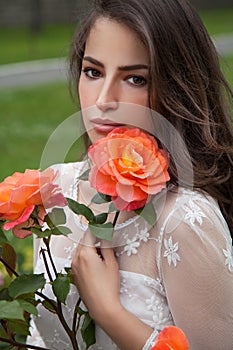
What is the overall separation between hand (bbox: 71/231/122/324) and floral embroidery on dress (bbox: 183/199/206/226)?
0.20 metres

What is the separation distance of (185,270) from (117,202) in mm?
330

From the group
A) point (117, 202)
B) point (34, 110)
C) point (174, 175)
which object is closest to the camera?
point (117, 202)

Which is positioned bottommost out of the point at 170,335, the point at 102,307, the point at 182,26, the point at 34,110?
the point at 34,110

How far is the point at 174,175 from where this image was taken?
Answer: 2062 millimetres

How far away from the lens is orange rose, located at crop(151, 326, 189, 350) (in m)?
1.60

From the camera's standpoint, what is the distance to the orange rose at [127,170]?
5.64 ft

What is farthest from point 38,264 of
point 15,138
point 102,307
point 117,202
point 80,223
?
point 15,138

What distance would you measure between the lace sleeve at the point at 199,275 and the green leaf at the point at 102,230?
264mm

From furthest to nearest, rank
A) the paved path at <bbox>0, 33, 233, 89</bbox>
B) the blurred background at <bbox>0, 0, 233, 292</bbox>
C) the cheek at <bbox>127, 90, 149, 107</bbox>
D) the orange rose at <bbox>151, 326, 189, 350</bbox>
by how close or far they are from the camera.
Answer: the paved path at <bbox>0, 33, 233, 89</bbox>, the blurred background at <bbox>0, 0, 233, 292</bbox>, the cheek at <bbox>127, 90, 149, 107</bbox>, the orange rose at <bbox>151, 326, 189, 350</bbox>

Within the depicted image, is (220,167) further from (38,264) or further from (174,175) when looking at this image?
(38,264)

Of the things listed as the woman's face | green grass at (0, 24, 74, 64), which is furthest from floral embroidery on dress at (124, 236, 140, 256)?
green grass at (0, 24, 74, 64)

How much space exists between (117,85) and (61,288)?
0.52 meters

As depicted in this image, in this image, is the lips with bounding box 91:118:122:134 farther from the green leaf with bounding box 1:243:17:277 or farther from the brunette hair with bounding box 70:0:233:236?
the green leaf with bounding box 1:243:17:277

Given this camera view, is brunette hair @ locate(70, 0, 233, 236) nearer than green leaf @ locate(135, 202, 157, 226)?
No
